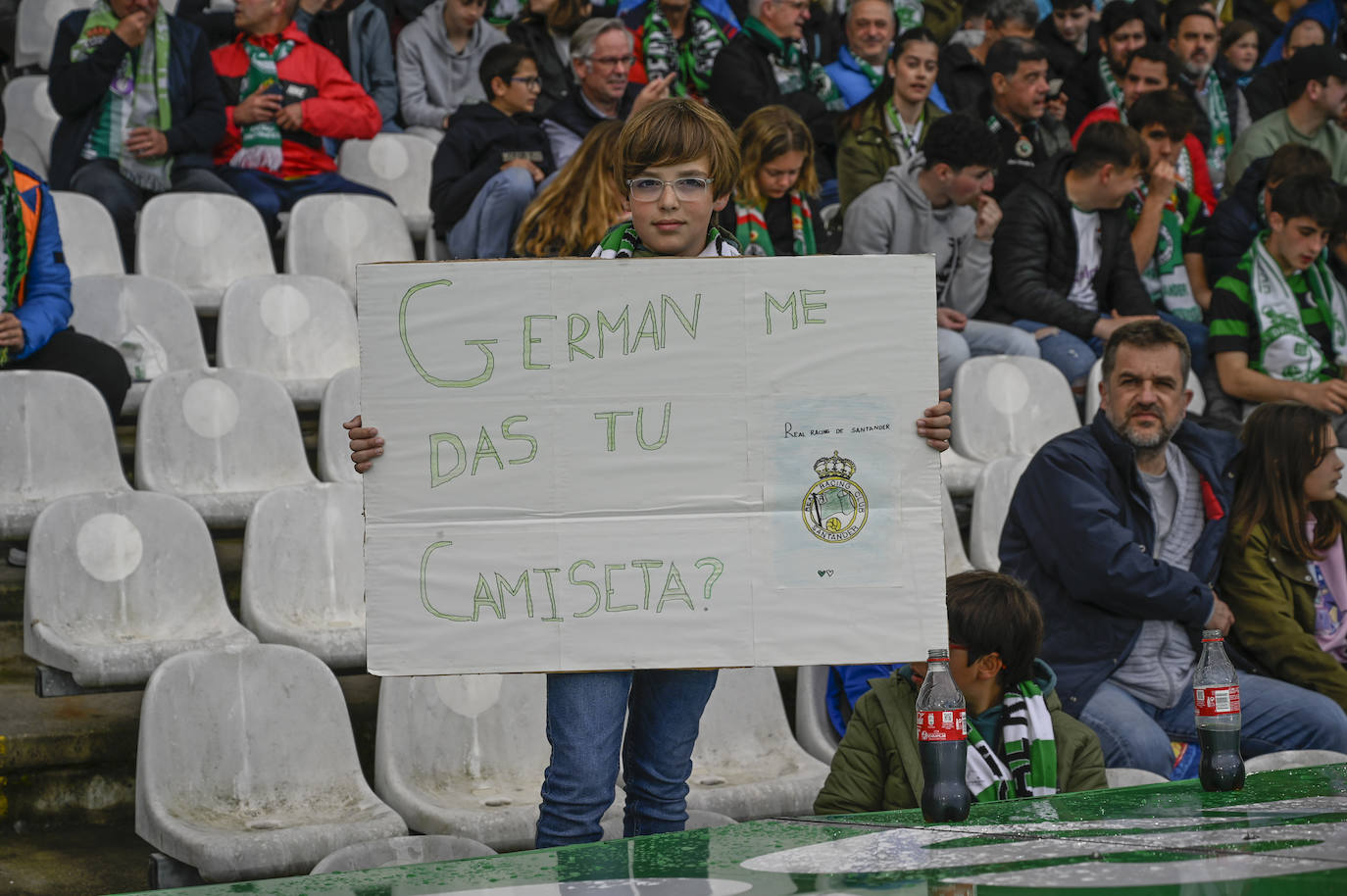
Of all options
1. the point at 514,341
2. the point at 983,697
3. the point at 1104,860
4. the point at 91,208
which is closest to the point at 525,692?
the point at 983,697

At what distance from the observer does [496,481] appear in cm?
289

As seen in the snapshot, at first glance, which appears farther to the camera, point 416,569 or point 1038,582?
point 1038,582

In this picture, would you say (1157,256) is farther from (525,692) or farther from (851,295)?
(851,295)

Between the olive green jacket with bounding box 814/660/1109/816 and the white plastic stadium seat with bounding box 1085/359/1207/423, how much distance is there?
120 inches

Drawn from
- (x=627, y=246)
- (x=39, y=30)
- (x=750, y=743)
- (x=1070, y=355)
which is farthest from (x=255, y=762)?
(x=39, y=30)

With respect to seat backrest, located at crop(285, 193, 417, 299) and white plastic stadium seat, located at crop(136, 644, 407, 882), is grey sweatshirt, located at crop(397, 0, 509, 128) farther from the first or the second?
white plastic stadium seat, located at crop(136, 644, 407, 882)

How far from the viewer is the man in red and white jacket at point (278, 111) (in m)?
6.80

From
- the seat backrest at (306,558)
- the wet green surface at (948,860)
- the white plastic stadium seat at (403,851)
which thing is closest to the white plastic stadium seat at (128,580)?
the seat backrest at (306,558)

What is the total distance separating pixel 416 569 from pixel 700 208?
0.82 m

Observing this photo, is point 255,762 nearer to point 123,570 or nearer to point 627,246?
point 123,570

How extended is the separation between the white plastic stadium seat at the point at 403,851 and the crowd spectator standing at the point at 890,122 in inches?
164

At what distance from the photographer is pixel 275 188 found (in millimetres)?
6871

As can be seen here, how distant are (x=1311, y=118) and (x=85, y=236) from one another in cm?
583

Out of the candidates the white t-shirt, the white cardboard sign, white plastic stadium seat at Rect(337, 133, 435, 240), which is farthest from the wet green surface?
white plastic stadium seat at Rect(337, 133, 435, 240)
